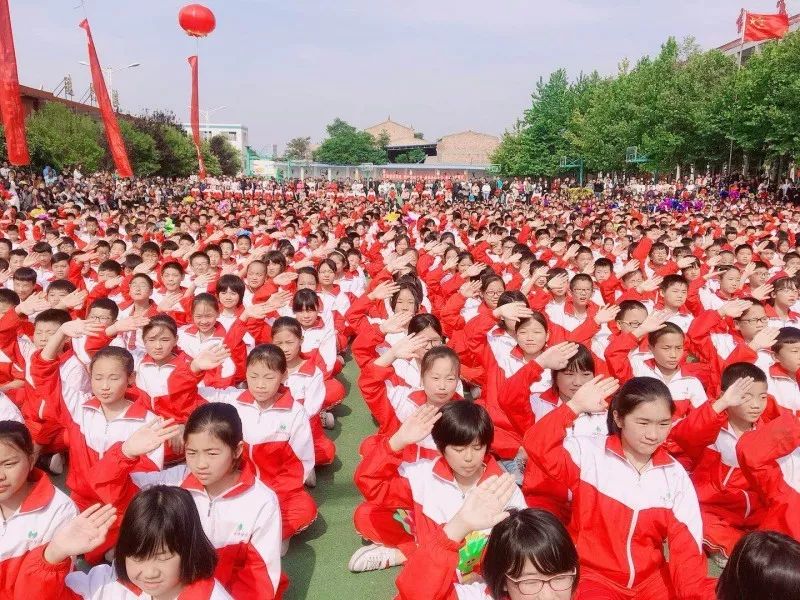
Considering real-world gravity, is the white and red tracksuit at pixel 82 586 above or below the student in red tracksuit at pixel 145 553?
below

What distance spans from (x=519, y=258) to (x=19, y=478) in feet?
21.7

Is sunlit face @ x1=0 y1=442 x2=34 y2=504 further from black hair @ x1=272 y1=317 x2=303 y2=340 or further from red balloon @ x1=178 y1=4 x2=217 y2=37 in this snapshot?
red balloon @ x1=178 y1=4 x2=217 y2=37

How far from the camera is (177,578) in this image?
6.69 feet

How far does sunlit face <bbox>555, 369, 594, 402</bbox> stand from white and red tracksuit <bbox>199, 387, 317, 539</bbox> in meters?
1.45

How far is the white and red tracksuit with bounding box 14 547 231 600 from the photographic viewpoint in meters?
2.08

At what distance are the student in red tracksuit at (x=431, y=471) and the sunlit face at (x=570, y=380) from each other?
92 cm

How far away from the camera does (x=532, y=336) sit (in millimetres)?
4172

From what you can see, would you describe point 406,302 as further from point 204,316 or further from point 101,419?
point 101,419

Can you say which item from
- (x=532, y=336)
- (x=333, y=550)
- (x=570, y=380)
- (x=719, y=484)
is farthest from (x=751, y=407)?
(x=333, y=550)

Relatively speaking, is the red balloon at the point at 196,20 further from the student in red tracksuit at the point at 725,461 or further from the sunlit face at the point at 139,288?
the student in red tracksuit at the point at 725,461

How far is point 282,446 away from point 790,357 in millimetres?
3081

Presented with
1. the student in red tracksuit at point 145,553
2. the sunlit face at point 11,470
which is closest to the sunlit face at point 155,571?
the student in red tracksuit at point 145,553

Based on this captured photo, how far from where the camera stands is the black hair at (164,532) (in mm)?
1968

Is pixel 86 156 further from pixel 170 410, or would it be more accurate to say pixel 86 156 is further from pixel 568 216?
pixel 170 410
